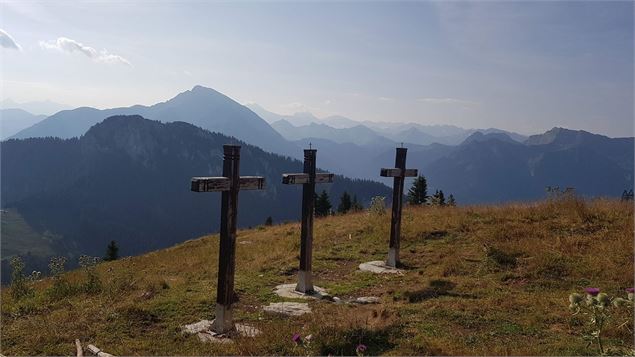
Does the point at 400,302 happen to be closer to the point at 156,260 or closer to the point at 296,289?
the point at 296,289

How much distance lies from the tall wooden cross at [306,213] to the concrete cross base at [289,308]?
1.24 meters

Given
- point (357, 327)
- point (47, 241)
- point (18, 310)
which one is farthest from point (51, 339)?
point (47, 241)

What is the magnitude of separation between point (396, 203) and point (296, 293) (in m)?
5.32

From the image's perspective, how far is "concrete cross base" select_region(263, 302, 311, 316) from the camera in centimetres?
903

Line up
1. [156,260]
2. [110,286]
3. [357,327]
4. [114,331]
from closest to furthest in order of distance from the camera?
[357,327] < [114,331] < [110,286] < [156,260]

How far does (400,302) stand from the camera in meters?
9.50

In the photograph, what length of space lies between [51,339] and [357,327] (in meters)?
5.08

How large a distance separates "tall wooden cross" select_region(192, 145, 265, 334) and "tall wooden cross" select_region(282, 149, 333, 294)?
7.71ft

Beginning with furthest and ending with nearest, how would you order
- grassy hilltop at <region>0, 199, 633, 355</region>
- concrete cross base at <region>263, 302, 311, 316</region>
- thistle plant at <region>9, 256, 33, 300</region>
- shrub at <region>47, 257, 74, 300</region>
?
thistle plant at <region>9, 256, 33, 300</region> → shrub at <region>47, 257, 74, 300</region> → concrete cross base at <region>263, 302, 311, 316</region> → grassy hilltop at <region>0, 199, 633, 355</region>

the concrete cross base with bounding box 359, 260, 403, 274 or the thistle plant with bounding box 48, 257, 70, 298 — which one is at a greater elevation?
the concrete cross base with bounding box 359, 260, 403, 274

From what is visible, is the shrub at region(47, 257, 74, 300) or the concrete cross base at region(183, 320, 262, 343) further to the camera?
the shrub at region(47, 257, 74, 300)

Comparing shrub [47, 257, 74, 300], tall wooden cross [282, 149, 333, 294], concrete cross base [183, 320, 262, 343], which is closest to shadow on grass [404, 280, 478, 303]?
tall wooden cross [282, 149, 333, 294]

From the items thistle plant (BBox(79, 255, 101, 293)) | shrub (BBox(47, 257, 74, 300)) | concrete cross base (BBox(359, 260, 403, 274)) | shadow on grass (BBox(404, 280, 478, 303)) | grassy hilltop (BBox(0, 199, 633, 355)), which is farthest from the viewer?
concrete cross base (BBox(359, 260, 403, 274))

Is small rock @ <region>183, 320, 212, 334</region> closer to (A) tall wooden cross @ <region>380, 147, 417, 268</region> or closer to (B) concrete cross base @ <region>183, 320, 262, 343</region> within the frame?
(B) concrete cross base @ <region>183, 320, 262, 343</region>
